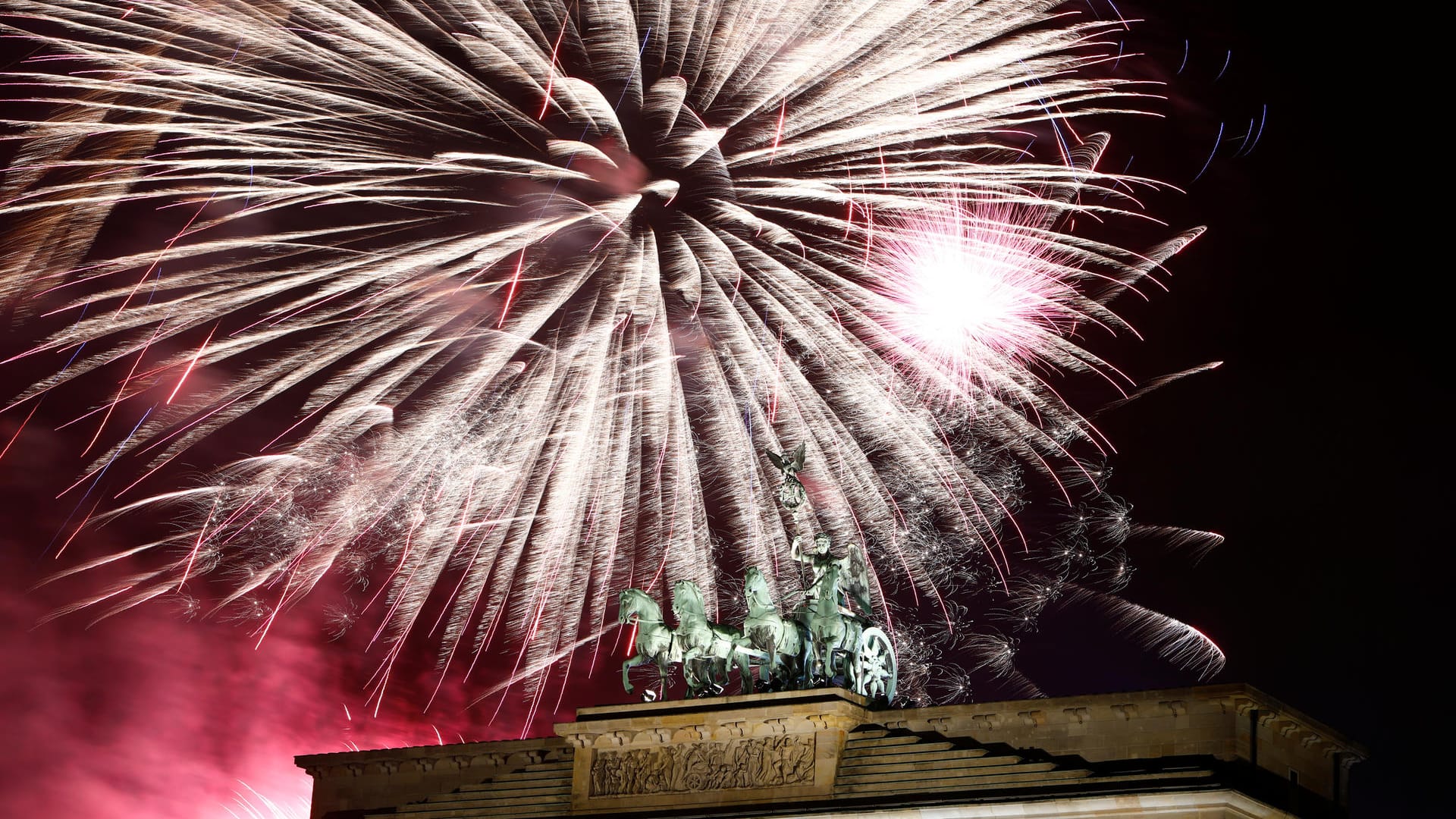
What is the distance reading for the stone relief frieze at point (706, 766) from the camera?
1161 inches

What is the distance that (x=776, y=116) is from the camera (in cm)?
2745

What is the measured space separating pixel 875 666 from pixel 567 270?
7247mm

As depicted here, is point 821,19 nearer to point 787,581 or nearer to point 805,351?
point 805,351

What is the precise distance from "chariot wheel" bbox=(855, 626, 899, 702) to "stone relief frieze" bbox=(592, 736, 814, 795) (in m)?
1.27

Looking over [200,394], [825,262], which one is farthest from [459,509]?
[825,262]

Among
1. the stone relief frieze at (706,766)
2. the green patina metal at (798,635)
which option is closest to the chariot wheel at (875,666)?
the green patina metal at (798,635)

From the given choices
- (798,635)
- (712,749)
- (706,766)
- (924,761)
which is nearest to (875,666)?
(798,635)

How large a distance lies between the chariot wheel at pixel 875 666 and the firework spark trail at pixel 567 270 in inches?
52.4

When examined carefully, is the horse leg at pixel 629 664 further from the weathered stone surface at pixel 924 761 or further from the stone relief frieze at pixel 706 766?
the stone relief frieze at pixel 706 766

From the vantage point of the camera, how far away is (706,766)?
98.7ft

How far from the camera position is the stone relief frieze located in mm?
29484

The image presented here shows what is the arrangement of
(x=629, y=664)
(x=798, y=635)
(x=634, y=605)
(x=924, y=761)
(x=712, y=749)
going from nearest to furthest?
(x=924, y=761), (x=798, y=635), (x=712, y=749), (x=634, y=605), (x=629, y=664)

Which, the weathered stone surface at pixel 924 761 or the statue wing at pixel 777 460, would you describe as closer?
the weathered stone surface at pixel 924 761

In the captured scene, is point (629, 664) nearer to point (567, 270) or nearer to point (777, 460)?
point (777, 460)
